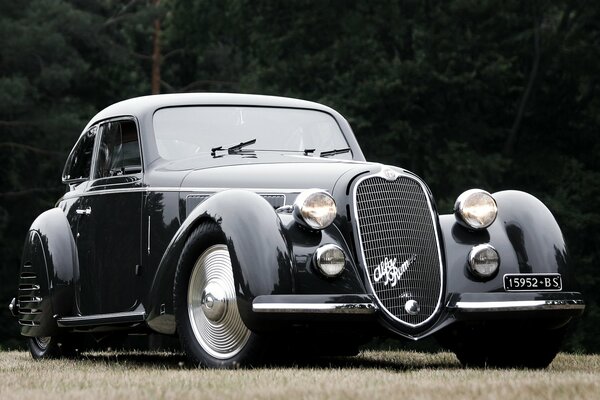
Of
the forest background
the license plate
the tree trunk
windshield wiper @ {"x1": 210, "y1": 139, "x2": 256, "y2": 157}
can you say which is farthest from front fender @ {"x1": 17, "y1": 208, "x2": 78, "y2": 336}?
the tree trunk

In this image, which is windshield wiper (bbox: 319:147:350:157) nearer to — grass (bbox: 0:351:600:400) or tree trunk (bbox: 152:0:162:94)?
grass (bbox: 0:351:600:400)

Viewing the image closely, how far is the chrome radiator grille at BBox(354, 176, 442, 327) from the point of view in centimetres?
757

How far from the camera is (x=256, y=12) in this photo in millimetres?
33250

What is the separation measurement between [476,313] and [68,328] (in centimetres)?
359

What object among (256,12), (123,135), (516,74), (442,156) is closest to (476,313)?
(123,135)

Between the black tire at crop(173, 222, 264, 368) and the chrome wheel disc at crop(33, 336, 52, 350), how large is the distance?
110 inches

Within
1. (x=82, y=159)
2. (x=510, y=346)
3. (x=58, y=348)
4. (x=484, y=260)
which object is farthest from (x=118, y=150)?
(x=510, y=346)

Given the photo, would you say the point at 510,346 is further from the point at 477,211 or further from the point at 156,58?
the point at 156,58

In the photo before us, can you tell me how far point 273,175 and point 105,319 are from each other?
188 cm

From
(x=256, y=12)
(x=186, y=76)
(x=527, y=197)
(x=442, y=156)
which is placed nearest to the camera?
(x=527, y=197)

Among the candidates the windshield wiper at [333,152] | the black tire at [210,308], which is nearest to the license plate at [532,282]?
the black tire at [210,308]

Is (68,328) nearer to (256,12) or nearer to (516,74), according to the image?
(516,74)

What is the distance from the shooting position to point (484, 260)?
7926mm

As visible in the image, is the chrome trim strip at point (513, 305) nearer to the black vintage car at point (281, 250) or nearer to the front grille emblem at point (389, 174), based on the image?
the black vintage car at point (281, 250)
